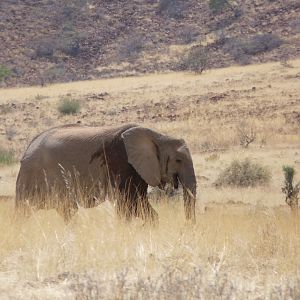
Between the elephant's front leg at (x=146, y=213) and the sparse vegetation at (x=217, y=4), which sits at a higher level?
the sparse vegetation at (x=217, y=4)

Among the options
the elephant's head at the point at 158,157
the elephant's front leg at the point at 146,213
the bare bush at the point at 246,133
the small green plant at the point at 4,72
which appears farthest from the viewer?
the small green plant at the point at 4,72

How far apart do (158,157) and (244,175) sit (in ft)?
28.4

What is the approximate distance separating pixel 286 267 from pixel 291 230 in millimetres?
1265

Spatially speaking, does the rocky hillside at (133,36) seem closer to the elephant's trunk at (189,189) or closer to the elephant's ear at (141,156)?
the elephant's ear at (141,156)

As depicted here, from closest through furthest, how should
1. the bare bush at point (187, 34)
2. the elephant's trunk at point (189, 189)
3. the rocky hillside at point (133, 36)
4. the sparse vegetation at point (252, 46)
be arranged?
1. the elephant's trunk at point (189, 189)
2. the sparse vegetation at point (252, 46)
3. the rocky hillside at point (133, 36)
4. the bare bush at point (187, 34)

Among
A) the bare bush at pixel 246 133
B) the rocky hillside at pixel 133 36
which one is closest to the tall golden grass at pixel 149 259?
the bare bush at pixel 246 133

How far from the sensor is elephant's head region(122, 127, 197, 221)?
347 inches

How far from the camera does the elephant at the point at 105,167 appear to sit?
8680 millimetres

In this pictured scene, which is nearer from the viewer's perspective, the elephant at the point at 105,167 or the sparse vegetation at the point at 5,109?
the elephant at the point at 105,167

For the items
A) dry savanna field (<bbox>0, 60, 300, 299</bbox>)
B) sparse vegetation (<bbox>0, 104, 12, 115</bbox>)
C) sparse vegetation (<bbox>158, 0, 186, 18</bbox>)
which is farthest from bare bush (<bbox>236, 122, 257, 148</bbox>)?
sparse vegetation (<bbox>158, 0, 186, 18</bbox>)

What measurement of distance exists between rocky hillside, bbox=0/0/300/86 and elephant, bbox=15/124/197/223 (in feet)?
122

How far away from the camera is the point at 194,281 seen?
4.73 m

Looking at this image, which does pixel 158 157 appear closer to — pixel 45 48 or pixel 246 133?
pixel 246 133

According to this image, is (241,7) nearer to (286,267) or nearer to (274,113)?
(274,113)
